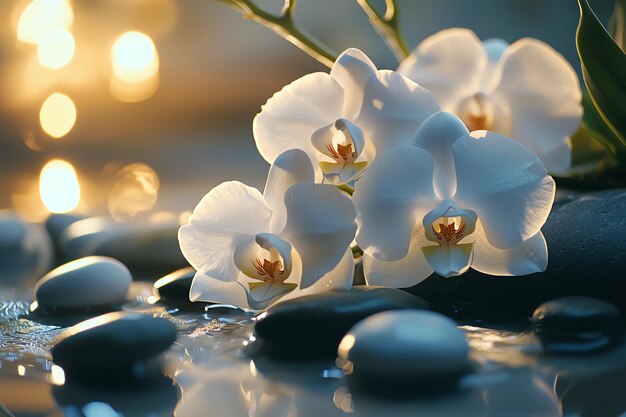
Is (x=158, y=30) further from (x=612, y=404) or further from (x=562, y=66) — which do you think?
(x=612, y=404)

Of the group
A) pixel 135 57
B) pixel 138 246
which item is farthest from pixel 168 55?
pixel 138 246

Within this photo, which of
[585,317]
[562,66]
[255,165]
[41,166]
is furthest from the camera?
[41,166]

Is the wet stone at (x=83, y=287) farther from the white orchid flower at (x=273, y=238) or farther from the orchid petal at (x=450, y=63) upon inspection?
the orchid petal at (x=450, y=63)

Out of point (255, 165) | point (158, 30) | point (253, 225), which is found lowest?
point (255, 165)

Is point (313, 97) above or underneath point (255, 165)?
above

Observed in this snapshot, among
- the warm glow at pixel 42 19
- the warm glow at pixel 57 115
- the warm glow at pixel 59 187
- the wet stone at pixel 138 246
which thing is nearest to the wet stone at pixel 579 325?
the wet stone at pixel 138 246

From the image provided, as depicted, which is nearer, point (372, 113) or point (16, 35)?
point (372, 113)

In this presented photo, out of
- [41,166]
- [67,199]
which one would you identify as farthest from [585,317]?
[41,166]

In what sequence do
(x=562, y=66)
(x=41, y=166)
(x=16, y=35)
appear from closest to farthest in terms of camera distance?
(x=562, y=66)
(x=41, y=166)
(x=16, y=35)
